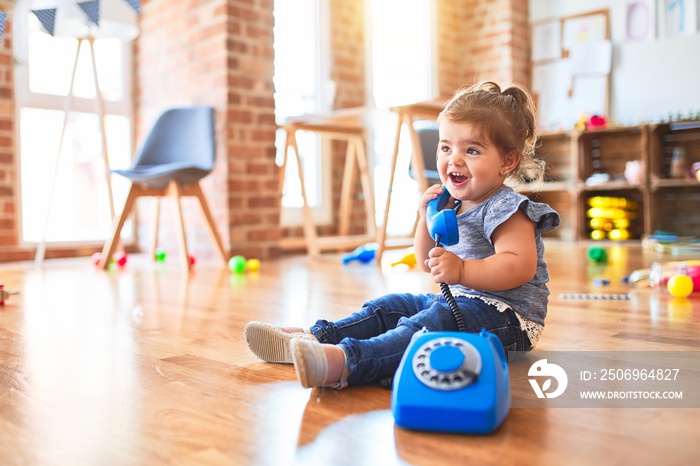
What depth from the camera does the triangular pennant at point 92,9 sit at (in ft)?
10.1

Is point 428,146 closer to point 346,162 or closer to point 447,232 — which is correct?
point 346,162

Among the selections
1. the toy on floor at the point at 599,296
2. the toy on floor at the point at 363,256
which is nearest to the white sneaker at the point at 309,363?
the toy on floor at the point at 599,296

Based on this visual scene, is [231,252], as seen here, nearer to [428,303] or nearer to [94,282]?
[94,282]

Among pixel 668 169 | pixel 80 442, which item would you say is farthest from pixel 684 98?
pixel 80 442

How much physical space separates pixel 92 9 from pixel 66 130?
748mm

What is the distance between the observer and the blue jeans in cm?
105

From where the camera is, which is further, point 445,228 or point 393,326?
point 393,326

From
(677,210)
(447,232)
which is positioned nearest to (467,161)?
(447,232)

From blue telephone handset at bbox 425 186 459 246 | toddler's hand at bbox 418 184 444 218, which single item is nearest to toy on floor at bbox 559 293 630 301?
toddler's hand at bbox 418 184 444 218

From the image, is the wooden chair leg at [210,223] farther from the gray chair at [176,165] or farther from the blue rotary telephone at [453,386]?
the blue rotary telephone at [453,386]

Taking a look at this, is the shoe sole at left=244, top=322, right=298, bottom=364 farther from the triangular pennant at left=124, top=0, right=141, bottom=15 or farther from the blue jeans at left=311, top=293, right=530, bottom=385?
the triangular pennant at left=124, top=0, right=141, bottom=15

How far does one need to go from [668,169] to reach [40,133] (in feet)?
13.1

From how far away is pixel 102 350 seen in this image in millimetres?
1342

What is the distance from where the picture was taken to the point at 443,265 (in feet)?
3.48
